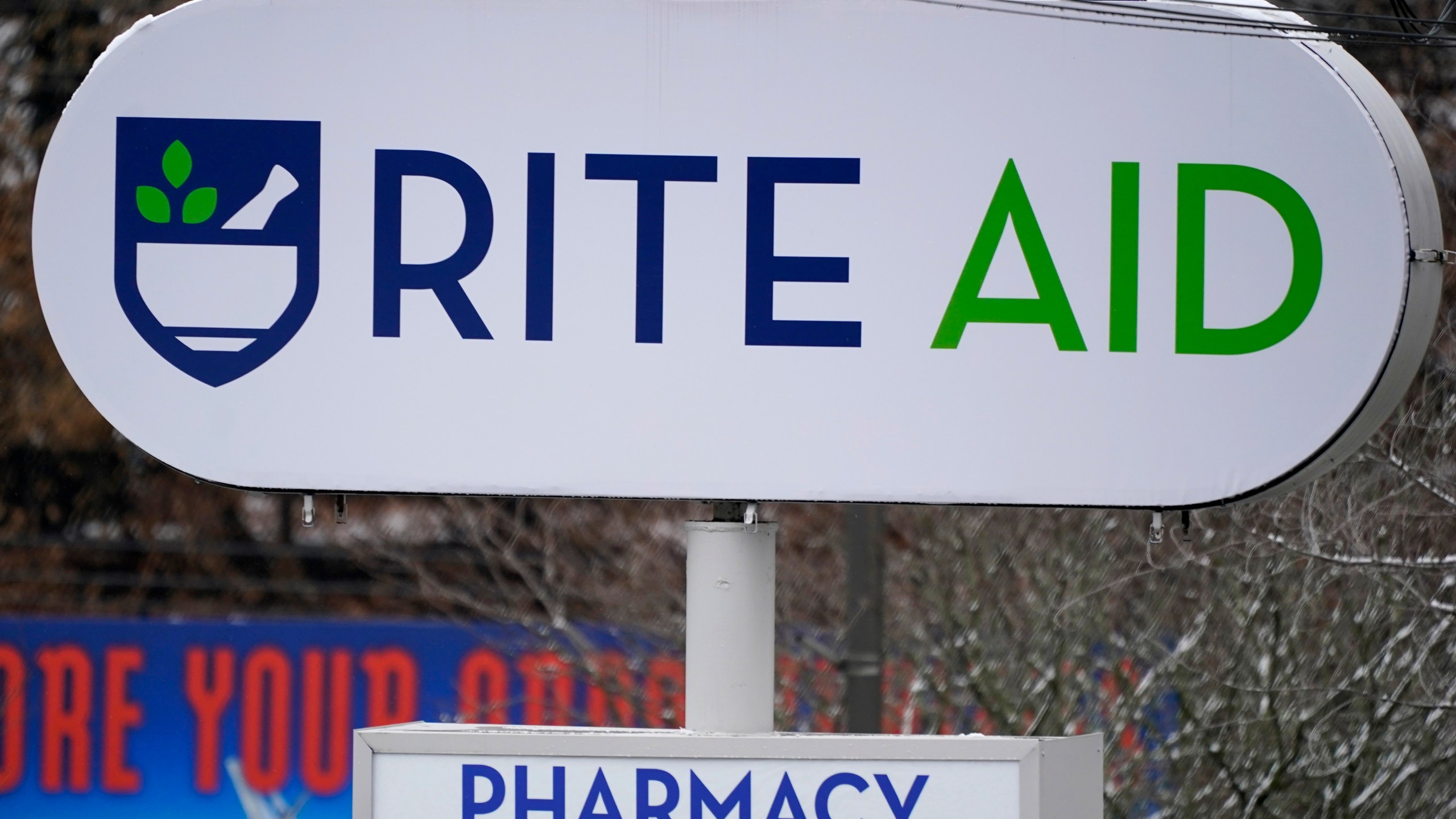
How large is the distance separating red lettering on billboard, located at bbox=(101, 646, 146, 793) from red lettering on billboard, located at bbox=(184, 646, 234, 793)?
365 mm

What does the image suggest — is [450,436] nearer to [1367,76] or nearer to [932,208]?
[932,208]

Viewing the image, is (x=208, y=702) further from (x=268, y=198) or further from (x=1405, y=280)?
(x=1405, y=280)

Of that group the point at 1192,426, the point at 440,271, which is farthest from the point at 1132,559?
the point at 440,271

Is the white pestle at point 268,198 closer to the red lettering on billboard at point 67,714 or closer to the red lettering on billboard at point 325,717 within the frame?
the red lettering on billboard at point 325,717

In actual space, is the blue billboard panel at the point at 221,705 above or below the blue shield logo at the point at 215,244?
below

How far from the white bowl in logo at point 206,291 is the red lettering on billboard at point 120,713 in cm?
928

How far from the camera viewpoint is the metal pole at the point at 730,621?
375 centimetres

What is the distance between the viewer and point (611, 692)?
927cm

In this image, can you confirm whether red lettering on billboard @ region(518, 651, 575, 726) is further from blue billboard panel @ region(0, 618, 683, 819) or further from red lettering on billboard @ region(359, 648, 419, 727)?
red lettering on billboard @ region(359, 648, 419, 727)

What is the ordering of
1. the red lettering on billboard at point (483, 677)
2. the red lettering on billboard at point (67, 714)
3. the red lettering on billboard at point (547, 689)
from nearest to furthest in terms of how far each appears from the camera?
the red lettering on billboard at point (547, 689)
the red lettering on billboard at point (483, 677)
the red lettering on billboard at point (67, 714)

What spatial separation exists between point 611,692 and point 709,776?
18.9 feet

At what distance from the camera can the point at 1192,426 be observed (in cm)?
371

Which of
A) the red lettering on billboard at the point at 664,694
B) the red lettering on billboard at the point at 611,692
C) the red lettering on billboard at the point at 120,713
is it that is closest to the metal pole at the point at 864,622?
the red lettering on billboard at the point at 611,692

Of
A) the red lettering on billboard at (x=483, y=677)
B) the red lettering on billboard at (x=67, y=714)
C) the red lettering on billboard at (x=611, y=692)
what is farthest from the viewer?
the red lettering on billboard at (x=67, y=714)
